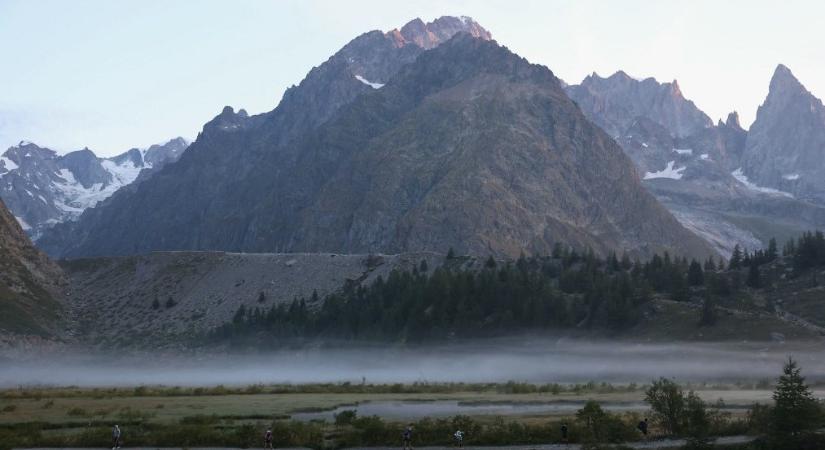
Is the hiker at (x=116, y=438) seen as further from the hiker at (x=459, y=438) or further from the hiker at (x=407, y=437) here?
the hiker at (x=459, y=438)

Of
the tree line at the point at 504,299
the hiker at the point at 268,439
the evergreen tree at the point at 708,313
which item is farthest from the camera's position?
the tree line at the point at 504,299

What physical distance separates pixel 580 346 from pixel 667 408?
82.6 metres

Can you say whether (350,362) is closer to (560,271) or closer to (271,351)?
(271,351)

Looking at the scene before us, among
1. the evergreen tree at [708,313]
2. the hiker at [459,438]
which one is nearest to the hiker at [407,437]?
the hiker at [459,438]

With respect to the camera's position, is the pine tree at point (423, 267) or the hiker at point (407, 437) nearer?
the hiker at point (407, 437)

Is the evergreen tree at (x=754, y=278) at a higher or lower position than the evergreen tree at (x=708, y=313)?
higher

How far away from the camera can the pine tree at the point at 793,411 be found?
158 ft

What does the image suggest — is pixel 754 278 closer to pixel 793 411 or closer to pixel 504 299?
pixel 504 299

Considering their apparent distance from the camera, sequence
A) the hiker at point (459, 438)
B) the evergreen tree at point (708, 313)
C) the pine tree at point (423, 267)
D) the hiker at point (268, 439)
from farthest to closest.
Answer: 1. the pine tree at point (423, 267)
2. the evergreen tree at point (708, 313)
3. the hiker at point (459, 438)
4. the hiker at point (268, 439)

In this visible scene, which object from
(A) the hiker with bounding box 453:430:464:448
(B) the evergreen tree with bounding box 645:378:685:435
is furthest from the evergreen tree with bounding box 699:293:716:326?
(A) the hiker with bounding box 453:430:464:448

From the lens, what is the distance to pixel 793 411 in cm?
4838

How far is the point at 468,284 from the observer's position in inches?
6496

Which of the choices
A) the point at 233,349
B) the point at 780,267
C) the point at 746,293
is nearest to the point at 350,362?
the point at 233,349

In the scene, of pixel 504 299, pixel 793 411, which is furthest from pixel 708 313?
pixel 793 411
